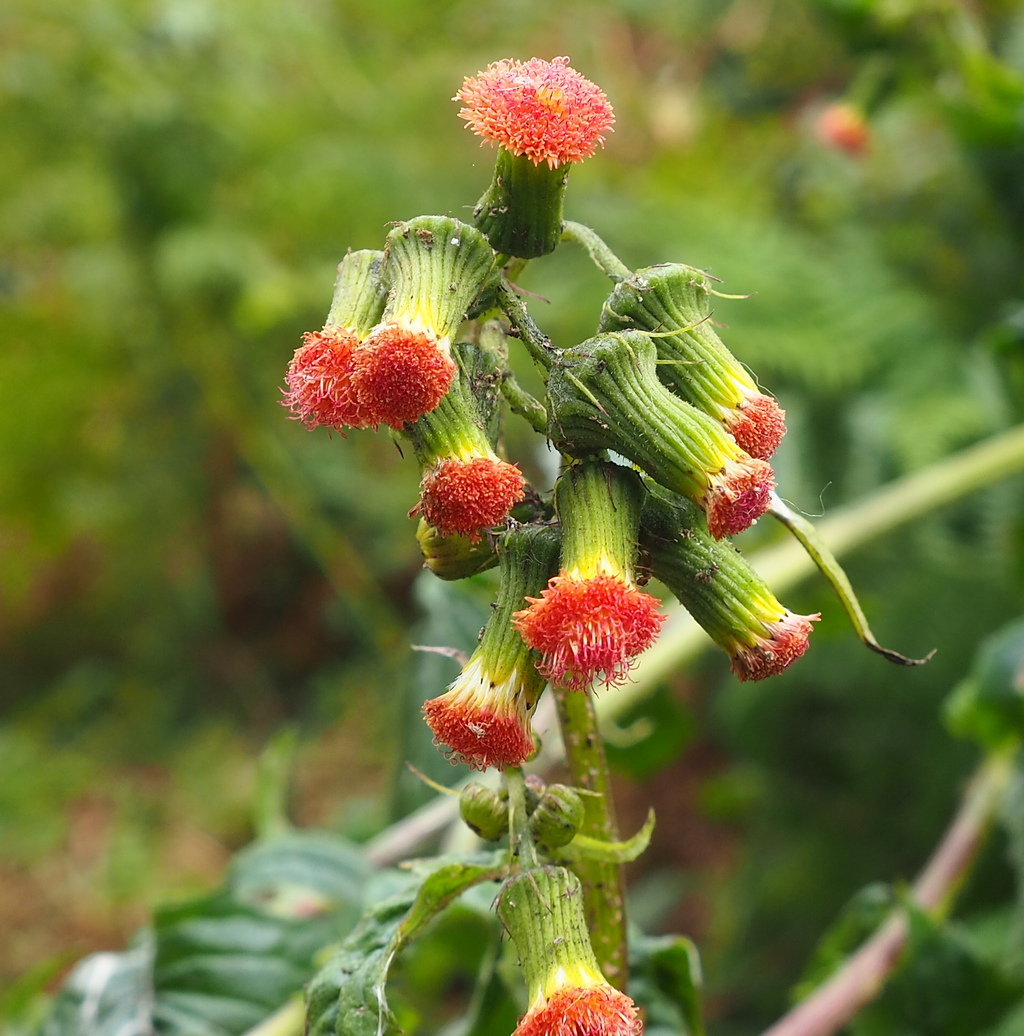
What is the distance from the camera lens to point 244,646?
3.60m

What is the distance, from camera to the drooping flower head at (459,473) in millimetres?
617

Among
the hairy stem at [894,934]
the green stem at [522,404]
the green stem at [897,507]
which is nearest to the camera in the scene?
the green stem at [522,404]

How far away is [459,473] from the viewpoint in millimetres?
615

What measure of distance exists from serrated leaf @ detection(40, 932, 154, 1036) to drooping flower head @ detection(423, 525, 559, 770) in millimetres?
710

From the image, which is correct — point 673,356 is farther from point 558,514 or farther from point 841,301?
point 841,301

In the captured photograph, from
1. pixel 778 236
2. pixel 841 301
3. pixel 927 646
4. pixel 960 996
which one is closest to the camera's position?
pixel 960 996

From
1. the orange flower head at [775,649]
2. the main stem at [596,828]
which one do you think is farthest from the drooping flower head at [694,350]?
the main stem at [596,828]

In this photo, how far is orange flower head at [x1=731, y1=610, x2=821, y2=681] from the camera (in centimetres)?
63

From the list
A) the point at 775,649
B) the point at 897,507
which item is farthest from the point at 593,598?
the point at 897,507

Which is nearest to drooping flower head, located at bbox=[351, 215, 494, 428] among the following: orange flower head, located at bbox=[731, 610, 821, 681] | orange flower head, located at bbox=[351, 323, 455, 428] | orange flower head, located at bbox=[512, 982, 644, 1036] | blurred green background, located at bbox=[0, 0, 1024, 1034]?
orange flower head, located at bbox=[351, 323, 455, 428]

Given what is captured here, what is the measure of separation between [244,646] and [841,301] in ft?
7.61

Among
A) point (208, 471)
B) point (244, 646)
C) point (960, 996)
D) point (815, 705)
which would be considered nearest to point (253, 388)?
point (208, 471)

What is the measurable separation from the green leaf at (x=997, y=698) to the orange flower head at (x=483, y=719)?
0.93 metres

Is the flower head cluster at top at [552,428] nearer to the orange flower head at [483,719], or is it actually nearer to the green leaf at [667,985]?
the orange flower head at [483,719]
